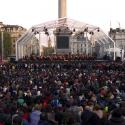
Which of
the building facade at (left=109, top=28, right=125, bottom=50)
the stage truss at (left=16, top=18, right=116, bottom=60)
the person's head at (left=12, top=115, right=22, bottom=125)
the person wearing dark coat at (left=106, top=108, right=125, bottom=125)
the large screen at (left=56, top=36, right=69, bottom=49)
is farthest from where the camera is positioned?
the building facade at (left=109, top=28, right=125, bottom=50)

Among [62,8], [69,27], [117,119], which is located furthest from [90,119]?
[62,8]

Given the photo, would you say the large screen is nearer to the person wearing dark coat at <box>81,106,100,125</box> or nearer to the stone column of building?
the stone column of building

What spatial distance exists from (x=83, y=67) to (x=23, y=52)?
741 inches

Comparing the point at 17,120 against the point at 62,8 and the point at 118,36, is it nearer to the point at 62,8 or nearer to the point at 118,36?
the point at 62,8

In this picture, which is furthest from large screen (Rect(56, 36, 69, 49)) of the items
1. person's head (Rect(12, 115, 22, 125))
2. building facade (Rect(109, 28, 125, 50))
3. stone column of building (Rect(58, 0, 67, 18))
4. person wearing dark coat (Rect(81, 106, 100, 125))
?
building facade (Rect(109, 28, 125, 50))

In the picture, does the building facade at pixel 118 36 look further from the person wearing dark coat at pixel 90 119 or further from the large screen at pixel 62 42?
the person wearing dark coat at pixel 90 119

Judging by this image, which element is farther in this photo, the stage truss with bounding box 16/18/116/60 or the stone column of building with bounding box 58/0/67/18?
the stone column of building with bounding box 58/0/67/18

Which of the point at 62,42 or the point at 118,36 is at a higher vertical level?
the point at 118,36

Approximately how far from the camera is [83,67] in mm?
49094

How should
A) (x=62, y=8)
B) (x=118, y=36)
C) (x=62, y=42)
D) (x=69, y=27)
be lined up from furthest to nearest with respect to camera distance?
(x=118, y=36) < (x=62, y=8) < (x=62, y=42) < (x=69, y=27)

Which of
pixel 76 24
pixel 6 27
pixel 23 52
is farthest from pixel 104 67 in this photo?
pixel 6 27

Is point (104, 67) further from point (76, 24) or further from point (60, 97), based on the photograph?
point (60, 97)

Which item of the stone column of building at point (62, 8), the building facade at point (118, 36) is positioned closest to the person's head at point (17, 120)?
the stone column of building at point (62, 8)

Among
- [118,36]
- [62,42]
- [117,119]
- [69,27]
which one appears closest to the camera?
[117,119]
